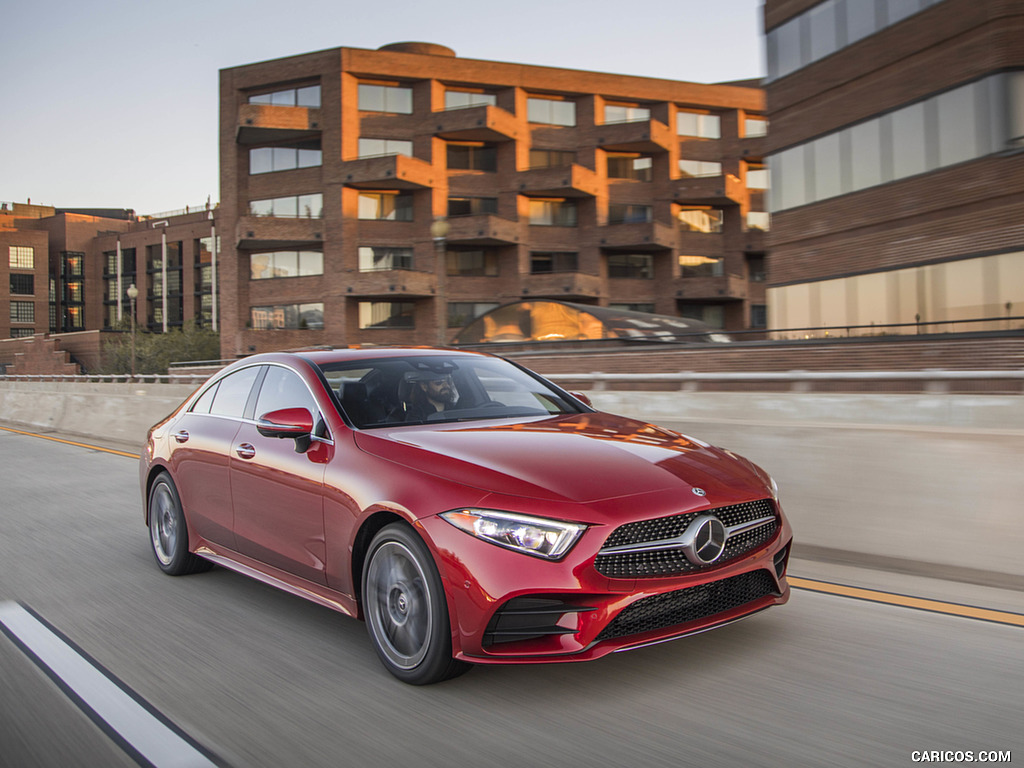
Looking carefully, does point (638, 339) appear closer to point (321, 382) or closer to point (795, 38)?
point (795, 38)

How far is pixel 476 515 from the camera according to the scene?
3.78 metres

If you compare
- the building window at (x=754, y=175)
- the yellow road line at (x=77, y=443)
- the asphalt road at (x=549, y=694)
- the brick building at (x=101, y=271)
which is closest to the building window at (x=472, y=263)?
the building window at (x=754, y=175)

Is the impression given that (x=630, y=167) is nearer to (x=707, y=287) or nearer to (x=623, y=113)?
(x=623, y=113)

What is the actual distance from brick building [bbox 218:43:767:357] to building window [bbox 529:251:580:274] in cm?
8

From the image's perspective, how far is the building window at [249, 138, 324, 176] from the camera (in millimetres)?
52031

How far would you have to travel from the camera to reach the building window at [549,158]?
54.8m

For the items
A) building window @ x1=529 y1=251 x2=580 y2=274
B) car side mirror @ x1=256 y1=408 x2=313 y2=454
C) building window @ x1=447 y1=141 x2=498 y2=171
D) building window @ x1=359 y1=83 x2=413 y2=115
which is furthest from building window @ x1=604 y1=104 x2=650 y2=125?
car side mirror @ x1=256 y1=408 x2=313 y2=454

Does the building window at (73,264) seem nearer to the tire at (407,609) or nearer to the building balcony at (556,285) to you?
the building balcony at (556,285)

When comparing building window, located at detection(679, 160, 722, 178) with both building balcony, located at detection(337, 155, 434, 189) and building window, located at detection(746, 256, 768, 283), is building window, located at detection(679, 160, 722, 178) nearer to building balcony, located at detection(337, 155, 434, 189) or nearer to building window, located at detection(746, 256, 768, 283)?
building window, located at detection(746, 256, 768, 283)

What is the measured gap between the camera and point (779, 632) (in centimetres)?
456

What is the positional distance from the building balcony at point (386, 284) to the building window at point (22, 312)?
241 ft

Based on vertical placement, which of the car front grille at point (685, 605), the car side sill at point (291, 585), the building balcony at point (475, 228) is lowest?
the car side sill at point (291, 585)

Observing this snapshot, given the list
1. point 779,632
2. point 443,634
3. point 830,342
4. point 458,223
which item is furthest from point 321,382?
point 458,223

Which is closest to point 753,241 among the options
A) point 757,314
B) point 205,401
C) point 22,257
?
point 757,314
